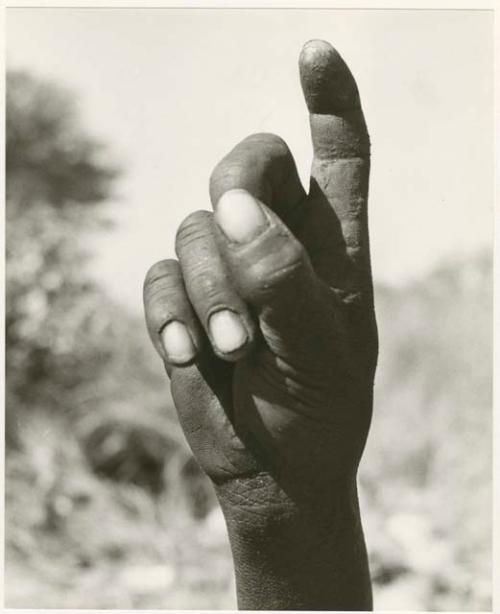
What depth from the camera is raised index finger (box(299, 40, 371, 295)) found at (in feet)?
5.07

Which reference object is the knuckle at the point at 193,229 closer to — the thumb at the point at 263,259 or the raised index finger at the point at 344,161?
the thumb at the point at 263,259

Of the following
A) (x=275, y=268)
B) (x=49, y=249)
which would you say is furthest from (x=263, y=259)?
(x=49, y=249)

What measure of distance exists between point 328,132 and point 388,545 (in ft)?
16.4

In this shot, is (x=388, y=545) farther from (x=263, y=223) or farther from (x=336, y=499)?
(x=263, y=223)

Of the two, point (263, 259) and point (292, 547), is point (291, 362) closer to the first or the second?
point (263, 259)

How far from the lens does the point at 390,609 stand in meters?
5.71

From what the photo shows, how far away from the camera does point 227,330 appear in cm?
131

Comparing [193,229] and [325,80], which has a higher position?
[325,80]

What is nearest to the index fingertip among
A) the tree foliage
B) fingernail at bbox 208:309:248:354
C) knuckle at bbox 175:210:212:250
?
knuckle at bbox 175:210:212:250

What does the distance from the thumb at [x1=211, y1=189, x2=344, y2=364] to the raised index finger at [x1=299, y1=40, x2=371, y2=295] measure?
0.79ft

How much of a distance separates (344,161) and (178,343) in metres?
0.44

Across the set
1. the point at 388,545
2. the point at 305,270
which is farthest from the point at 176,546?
the point at 305,270

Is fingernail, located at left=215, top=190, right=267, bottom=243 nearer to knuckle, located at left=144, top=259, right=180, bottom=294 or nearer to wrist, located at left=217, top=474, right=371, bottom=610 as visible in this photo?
knuckle, located at left=144, top=259, right=180, bottom=294

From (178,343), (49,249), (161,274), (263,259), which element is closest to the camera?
(263,259)
